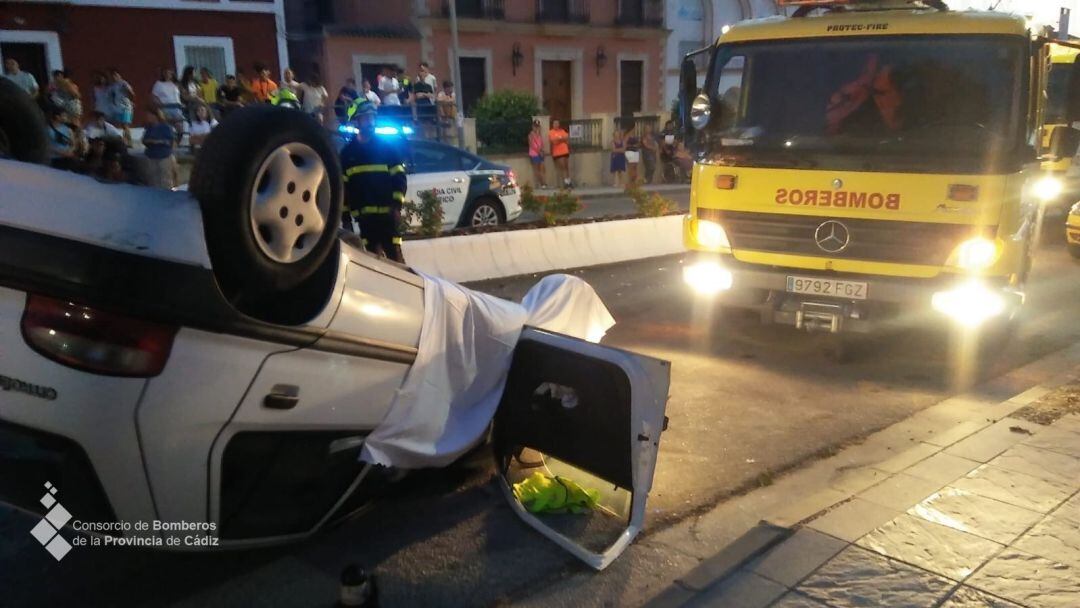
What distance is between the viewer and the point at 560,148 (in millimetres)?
22844

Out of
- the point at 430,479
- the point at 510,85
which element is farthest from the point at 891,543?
the point at 510,85

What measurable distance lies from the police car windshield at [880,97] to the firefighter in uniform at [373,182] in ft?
8.96

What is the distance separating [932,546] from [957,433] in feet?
5.59

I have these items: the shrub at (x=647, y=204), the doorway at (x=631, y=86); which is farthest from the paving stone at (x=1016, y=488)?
the doorway at (x=631, y=86)

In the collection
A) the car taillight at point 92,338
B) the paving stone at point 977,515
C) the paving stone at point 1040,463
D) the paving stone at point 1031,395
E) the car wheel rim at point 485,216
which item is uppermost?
the car taillight at point 92,338

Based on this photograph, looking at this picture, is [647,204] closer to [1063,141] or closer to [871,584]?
[1063,141]

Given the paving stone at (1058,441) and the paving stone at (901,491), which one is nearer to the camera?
the paving stone at (901,491)

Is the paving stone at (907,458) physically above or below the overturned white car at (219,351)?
below

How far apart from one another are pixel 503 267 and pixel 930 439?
5.62 metres

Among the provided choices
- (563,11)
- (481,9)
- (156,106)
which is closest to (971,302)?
(156,106)

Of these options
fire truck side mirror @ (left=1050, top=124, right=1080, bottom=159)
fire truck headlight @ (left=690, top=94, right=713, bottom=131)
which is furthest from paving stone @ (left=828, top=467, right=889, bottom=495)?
fire truck side mirror @ (left=1050, top=124, right=1080, bottom=159)

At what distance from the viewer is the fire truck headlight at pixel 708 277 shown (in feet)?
22.9

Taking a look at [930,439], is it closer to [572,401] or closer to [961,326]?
[961,326]

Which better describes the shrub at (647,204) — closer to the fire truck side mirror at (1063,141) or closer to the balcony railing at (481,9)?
the fire truck side mirror at (1063,141)
